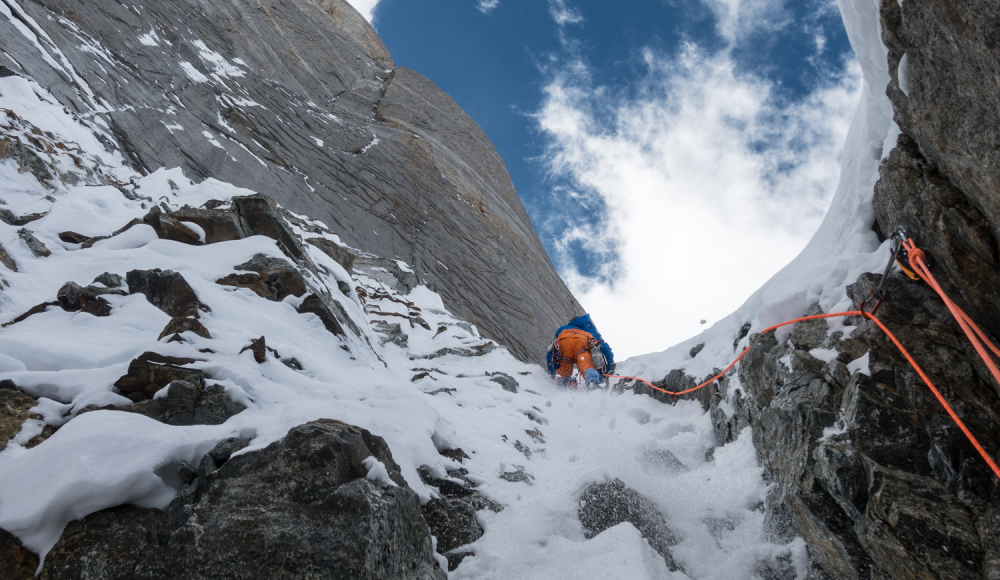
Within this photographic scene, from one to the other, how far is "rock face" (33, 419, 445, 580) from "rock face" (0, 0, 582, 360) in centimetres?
1041

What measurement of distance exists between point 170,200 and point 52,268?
370 centimetres

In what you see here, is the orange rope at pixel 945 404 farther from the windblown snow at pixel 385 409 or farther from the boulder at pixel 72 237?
the boulder at pixel 72 237

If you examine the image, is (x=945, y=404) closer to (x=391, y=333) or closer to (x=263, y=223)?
(x=263, y=223)

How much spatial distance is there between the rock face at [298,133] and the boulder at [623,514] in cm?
992

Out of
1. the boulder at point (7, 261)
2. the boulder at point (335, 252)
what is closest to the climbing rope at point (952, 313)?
the boulder at point (7, 261)

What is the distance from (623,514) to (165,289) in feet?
13.3

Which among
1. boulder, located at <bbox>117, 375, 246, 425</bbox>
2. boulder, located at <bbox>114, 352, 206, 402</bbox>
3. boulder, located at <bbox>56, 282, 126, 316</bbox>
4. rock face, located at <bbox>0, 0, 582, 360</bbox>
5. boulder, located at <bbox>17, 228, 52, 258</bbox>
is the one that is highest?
rock face, located at <bbox>0, 0, 582, 360</bbox>

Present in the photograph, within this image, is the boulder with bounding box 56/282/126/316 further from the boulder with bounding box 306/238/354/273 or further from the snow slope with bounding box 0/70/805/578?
the boulder with bounding box 306/238/354/273

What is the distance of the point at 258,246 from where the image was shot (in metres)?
5.68

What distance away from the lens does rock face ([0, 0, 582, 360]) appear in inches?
460

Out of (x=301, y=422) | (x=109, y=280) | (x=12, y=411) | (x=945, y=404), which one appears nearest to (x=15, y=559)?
(x=12, y=411)

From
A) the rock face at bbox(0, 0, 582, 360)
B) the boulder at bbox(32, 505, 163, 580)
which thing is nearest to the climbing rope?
the boulder at bbox(32, 505, 163, 580)

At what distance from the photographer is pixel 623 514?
3623 millimetres

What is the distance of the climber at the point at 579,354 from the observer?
29.1 ft
